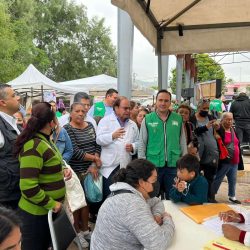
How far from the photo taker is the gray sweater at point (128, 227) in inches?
→ 70.3

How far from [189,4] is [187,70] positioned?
18.8 meters

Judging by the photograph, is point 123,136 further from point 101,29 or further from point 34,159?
Result: point 101,29

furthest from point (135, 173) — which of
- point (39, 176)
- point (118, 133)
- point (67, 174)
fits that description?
point (118, 133)

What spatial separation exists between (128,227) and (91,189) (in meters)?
1.78

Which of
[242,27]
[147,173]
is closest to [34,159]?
[147,173]

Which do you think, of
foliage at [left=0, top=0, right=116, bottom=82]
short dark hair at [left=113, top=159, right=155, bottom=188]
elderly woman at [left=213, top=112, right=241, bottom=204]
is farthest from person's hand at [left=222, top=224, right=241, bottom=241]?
foliage at [left=0, top=0, right=116, bottom=82]

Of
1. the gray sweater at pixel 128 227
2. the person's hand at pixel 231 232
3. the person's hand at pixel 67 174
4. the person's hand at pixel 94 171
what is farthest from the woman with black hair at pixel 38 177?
the person's hand at pixel 231 232

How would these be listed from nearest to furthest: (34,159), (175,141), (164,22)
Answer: (34,159), (175,141), (164,22)

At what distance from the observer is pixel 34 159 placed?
2293mm

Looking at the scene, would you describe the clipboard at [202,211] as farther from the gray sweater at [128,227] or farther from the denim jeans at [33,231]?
the denim jeans at [33,231]

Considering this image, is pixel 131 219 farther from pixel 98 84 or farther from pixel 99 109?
pixel 98 84

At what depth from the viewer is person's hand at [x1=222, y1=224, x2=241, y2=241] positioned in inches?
76.6

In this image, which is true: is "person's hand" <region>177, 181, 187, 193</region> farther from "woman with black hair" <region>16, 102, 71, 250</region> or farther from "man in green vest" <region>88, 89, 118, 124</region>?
"man in green vest" <region>88, 89, 118, 124</region>

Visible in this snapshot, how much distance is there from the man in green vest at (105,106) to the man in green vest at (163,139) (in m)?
1.15
